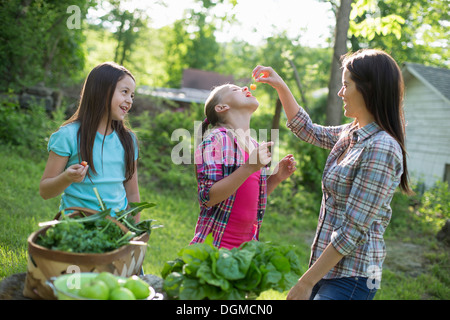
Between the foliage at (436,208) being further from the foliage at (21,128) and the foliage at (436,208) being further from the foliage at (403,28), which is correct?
the foliage at (21,128)

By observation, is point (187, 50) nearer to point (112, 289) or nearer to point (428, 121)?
point (428, 121)

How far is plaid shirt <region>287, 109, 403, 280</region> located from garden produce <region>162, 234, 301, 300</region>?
17.4 inches

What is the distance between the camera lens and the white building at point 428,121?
1384cm

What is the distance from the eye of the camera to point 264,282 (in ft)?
5.37

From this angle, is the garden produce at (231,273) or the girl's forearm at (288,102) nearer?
the garden produce at (231,273)

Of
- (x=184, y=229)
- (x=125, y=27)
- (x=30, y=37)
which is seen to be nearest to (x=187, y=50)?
(x=125, y=27)

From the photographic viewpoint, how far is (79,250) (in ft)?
5.21

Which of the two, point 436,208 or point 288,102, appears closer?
point 288,102

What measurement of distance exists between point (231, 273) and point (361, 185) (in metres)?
0.82

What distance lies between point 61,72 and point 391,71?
1082 cm

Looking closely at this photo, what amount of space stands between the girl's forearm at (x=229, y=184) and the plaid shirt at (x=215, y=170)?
1.9 inches

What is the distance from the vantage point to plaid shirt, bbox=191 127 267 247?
2.39 meters

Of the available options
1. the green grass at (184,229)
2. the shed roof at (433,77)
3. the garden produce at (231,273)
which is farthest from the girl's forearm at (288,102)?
the shed roof at (433,77)

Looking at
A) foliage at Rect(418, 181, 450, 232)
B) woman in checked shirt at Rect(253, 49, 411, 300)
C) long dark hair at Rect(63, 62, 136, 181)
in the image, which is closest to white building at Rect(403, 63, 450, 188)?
foliage at Rect(418, 181, 450, 232)
